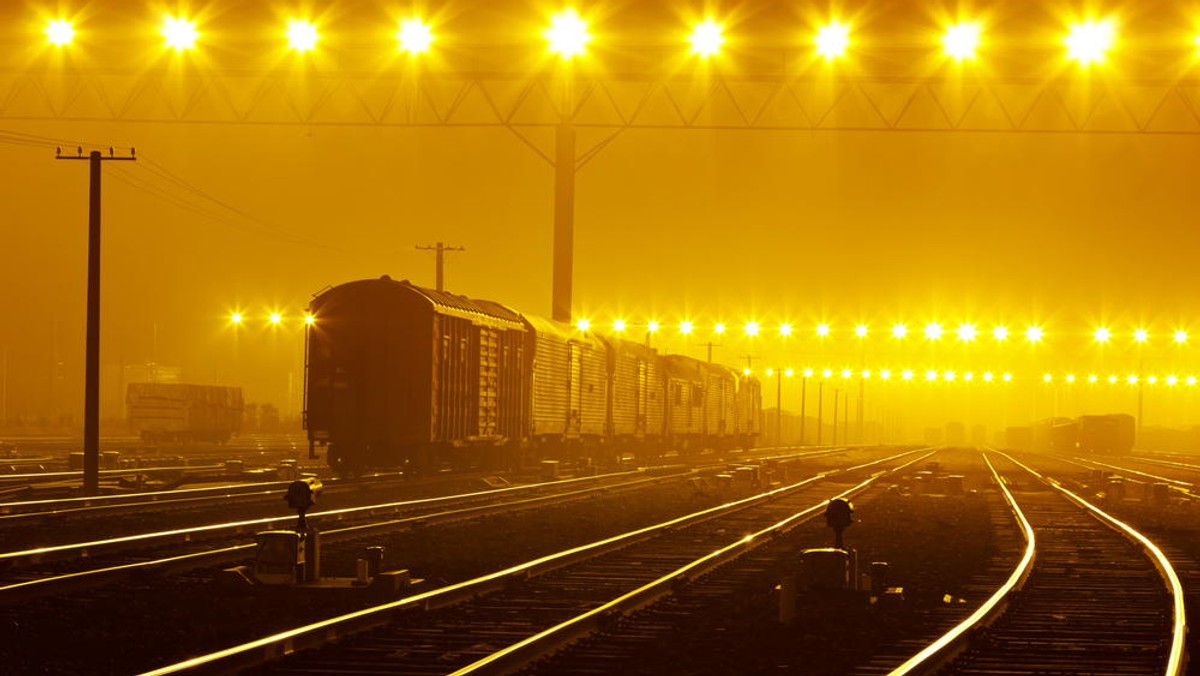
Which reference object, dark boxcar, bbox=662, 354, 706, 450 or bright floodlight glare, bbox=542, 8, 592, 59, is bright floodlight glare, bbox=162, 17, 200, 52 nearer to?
bright floodlight glare, bbox=542, 8, 592, 59

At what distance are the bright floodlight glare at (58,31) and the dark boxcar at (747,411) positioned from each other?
4389 centimetres

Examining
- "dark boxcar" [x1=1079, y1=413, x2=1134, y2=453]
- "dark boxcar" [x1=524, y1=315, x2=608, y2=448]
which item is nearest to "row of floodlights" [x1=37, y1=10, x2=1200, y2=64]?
"dark boxcar" [x1=524, y1=315, x2=608, y2=448]

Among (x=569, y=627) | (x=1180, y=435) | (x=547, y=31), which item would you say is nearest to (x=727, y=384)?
(x=547, y=31)

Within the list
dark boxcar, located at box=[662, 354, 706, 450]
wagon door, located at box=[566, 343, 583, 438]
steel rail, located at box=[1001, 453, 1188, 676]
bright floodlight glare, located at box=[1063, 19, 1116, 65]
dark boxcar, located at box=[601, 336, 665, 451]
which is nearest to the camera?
steel rail, located at box=[1001, 453, 1188, 676]

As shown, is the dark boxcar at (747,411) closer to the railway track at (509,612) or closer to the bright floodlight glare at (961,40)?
the bright floodlight glare at (961,40)

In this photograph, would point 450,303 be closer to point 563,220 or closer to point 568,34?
point 568,34

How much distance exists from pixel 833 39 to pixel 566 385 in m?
13.5

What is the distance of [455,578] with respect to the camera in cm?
1483

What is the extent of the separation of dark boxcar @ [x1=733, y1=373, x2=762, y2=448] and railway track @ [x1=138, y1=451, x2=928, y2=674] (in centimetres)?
5143

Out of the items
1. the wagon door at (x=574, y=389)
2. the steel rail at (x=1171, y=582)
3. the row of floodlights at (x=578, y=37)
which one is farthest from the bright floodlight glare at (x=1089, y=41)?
the wagon door at (x=574, y=389)

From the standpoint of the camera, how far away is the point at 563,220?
45906 mm

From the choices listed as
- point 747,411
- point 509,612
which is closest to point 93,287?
point 509,612

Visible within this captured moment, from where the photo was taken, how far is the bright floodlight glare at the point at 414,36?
103ft

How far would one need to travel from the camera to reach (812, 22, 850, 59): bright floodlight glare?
30.9 m
